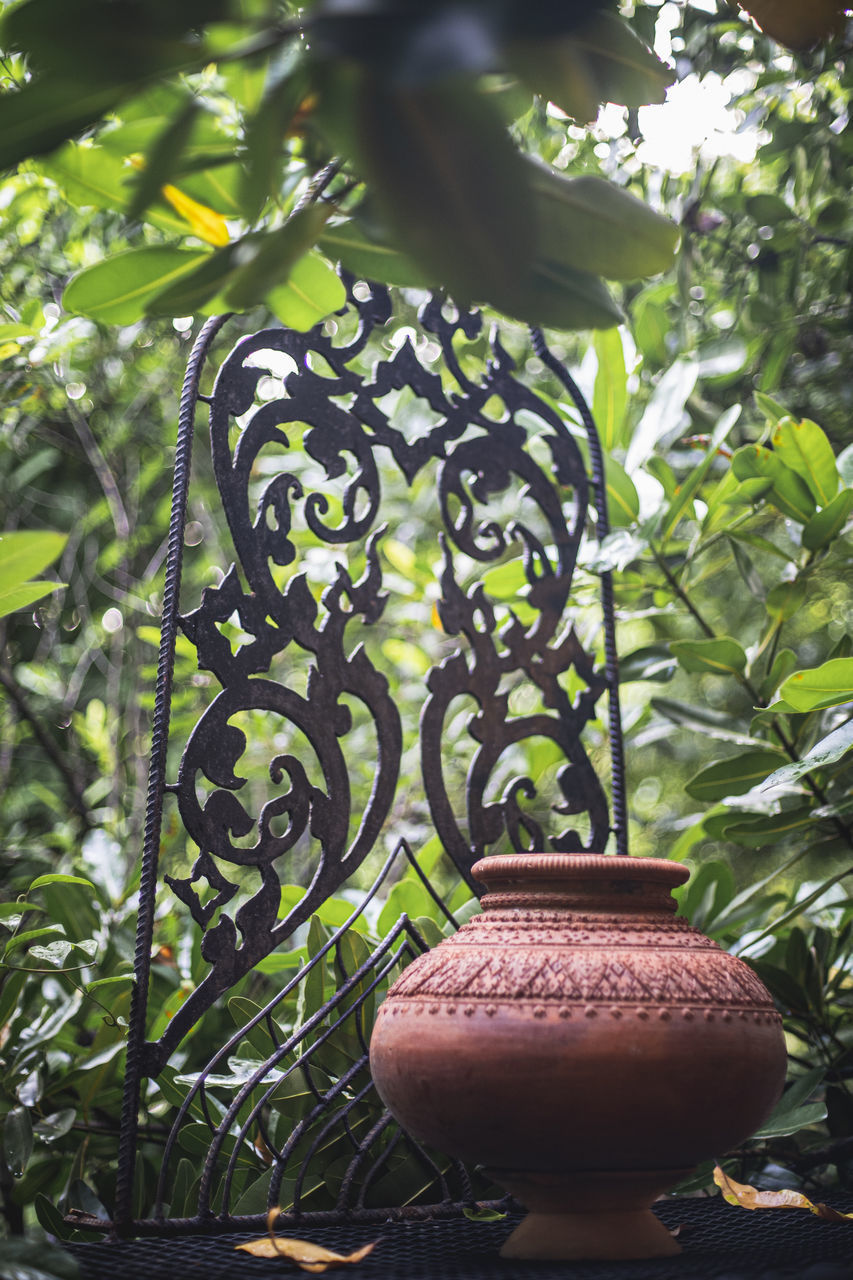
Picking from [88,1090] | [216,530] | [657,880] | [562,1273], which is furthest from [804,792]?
[216,530]

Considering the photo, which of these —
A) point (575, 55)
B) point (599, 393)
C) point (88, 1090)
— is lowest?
point (88, 1090)

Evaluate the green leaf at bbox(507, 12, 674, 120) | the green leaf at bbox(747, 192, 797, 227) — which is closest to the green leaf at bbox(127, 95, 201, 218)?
the green leaf at bbox(507, 12, 674, 120)

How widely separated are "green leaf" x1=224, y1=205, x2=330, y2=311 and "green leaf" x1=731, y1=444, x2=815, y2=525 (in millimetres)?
1130

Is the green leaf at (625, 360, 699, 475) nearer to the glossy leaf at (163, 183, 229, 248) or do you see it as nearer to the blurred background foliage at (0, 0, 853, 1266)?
the blurred background foliage at (0, 0, 853, 1266)

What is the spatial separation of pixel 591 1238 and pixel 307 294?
83cm

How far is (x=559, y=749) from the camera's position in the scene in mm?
1649

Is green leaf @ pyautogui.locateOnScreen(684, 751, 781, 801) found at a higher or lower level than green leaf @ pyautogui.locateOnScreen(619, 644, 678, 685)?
lower

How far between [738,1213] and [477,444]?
1.05m

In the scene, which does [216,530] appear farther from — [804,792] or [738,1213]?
[738,1213]

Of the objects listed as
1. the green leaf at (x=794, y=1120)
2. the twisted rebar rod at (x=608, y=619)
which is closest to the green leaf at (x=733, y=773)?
the twisted rebar rod at (x=608, y=619)

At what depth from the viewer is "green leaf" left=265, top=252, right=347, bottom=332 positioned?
0.69 meters

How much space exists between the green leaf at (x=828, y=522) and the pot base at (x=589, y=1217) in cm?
84

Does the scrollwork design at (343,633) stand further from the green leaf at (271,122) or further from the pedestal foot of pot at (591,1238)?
the green leaf at (271,122)

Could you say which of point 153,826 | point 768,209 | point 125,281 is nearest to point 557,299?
point 125,281
